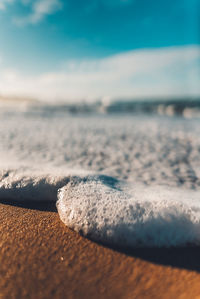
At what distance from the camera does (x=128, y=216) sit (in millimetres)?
1268

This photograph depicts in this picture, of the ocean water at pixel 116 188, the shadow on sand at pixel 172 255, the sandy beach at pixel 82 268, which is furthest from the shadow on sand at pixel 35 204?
the shadow on sand at pixel 172 255

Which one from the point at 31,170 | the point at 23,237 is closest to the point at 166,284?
the point at 23,237

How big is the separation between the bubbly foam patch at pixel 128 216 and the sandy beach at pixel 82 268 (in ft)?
0.19

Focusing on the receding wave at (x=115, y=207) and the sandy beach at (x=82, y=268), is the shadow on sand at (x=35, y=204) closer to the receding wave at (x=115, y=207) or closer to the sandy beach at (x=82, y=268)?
the receding wave at (x=115, y=207)

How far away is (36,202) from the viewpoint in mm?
1574

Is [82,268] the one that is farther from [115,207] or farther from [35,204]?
[35,204]

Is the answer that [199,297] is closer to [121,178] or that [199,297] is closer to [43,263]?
[43,263]

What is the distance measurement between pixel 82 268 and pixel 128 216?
1.28ft

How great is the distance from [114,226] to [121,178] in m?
0.80

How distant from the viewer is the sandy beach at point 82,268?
0.91 m

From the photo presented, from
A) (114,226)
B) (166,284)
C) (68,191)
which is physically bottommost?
(166,284)

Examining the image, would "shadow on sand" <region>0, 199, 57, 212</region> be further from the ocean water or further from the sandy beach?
the sandy beach

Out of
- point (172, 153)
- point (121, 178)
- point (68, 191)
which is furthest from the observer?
point (172, 153)

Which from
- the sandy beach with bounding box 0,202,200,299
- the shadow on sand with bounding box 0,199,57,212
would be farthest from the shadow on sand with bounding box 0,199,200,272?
the shadow on sand with bounding box 0,199,57,212
